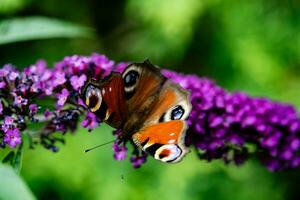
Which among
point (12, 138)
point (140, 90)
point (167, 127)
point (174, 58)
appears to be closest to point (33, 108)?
point (12, 138)

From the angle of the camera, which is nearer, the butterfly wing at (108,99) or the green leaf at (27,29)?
the butterfly wing at (108,99)

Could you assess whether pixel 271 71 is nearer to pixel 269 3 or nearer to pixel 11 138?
pixel 269 3

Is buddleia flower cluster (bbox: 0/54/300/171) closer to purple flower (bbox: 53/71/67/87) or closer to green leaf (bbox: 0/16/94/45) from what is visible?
purple flower (bbox: 53/71/67/87)

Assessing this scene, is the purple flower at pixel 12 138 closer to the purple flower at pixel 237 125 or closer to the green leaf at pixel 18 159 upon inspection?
the green leaf at pixel 18 159

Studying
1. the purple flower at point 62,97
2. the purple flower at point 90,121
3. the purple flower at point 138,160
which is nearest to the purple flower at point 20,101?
the purple flower at point 62,97

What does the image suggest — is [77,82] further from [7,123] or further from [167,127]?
[167,127]
